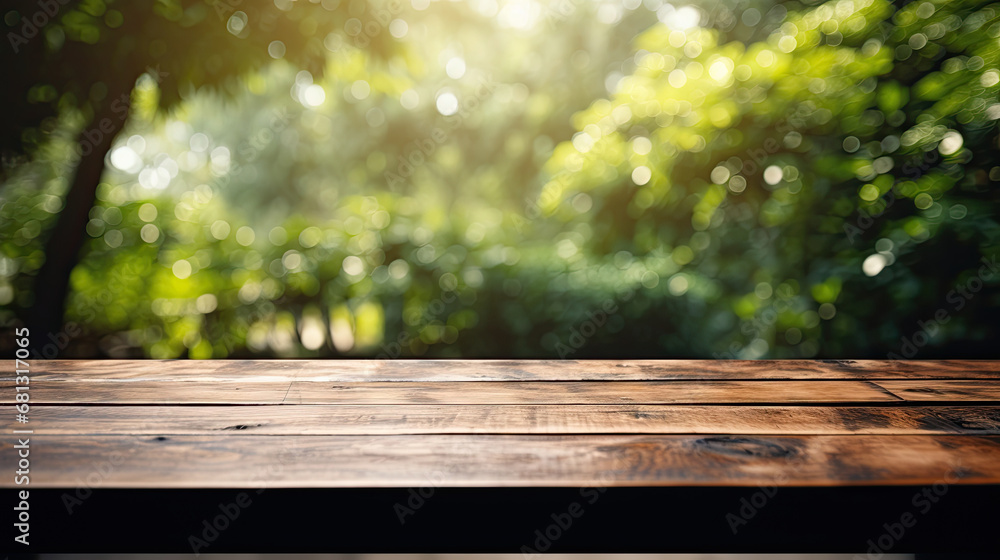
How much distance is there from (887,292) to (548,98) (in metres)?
7.00

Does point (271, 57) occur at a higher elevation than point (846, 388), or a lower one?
higher

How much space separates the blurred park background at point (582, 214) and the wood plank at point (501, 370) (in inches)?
34.7

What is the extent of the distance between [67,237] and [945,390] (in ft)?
11.8

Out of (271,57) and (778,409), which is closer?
(778,409)

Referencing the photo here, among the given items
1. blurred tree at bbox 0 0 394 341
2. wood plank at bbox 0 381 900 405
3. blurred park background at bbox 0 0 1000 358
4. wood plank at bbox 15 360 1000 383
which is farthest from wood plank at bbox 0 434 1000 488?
blurred tree at bbox 0 0 394 341

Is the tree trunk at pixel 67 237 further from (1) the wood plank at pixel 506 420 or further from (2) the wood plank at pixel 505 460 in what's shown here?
(2) the wood plank at pixel 505 460

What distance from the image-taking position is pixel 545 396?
3.38 ft

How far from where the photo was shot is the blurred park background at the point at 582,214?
1.93m

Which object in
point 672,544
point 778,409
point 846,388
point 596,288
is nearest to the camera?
point 672,544

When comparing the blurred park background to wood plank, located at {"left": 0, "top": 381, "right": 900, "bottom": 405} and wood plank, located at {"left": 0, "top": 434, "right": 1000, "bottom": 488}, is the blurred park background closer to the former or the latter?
wood plank, located at {"left": 0, "top": 381, "right": 900, "bottom": 405}

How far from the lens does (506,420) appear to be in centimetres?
90

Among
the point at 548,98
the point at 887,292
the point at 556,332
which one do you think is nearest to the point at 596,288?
the point at 556,332

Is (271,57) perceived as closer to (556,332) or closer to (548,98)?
(556,332)

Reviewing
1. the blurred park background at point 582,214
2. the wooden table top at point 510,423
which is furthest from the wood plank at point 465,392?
the blurred park background at point 582,214
